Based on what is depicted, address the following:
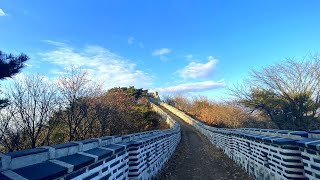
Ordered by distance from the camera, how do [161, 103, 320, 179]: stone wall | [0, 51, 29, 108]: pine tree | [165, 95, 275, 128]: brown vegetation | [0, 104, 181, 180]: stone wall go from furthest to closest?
[165, 95, 275, 128]: brown vegetation
[0, 51, 29, 108]: pine tree
[161, 103, 320, 179]: stone wall
[0, 104, 181, 180]: stone wall

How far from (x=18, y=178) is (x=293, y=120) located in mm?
23377

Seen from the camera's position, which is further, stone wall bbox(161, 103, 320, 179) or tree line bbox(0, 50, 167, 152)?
tree line bbox(0, 50, 167, 152)

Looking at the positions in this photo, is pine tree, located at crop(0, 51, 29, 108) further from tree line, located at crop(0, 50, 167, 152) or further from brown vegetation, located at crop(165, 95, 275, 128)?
brown vegetation, located at crop(165, 95, 275, 128)

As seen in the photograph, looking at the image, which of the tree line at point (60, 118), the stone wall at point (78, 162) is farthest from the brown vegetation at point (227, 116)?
the stone wall at point (78, 162)

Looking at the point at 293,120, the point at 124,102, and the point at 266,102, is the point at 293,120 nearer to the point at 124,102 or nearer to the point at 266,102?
the point at 266,102

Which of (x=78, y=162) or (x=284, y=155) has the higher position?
(x=78, y=162)

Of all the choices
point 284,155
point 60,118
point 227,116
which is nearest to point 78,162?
point 284,155

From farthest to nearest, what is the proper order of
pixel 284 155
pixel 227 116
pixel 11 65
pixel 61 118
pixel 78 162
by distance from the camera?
pixel 227 116, pixel 61 118, pixel 11 65, pixel 284 155, pixel 78 162

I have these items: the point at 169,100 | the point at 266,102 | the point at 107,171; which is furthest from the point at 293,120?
the point at 169,100

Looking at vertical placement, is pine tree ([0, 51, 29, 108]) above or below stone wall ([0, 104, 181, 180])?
above

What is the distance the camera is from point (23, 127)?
12539 millimetres

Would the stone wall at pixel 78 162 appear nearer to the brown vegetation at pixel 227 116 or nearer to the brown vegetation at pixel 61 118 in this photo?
the brown vegetation at pixel 61 118

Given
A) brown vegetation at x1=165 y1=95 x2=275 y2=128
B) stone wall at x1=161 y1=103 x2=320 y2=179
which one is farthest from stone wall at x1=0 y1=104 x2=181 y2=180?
brown vegetation at x1=165 y1=95 x2=275 y2=128

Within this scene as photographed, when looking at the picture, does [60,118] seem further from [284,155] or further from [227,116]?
[227,116]
